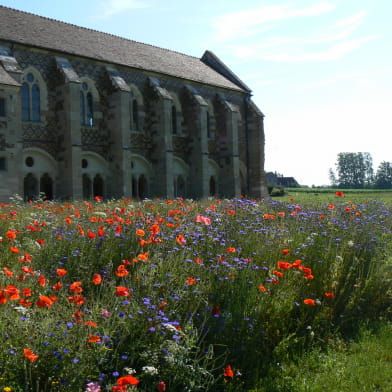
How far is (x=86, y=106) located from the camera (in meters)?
24.1

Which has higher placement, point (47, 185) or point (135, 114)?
point (135, 114)

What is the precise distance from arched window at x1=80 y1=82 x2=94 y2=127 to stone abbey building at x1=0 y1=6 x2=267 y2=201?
5cm

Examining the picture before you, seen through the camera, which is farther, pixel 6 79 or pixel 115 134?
pixel 115 134

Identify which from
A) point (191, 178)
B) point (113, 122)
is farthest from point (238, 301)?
point (191, 178)

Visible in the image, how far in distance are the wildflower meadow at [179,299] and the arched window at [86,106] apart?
16737mm

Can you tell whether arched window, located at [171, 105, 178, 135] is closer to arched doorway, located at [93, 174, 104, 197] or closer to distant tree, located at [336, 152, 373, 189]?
arched doorway, located at [93, 174, 104, 197]

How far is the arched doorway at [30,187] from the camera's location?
2214 centimetres

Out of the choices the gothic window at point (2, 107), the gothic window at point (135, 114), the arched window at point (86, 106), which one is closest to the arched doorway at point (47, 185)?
the arched window at point (86, 106)

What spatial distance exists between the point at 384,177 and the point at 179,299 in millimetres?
106158

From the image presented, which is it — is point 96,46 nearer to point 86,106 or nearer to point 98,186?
point 86,106

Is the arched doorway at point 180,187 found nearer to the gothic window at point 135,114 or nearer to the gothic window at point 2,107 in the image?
the gothic window at point 135,114

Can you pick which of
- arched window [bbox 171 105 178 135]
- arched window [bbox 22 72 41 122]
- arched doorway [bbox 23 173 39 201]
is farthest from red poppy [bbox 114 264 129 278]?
arched window [bbox 171 105 178 135]

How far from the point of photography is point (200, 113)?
2900 cm

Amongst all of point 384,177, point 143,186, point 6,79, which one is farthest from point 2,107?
point 384,177
